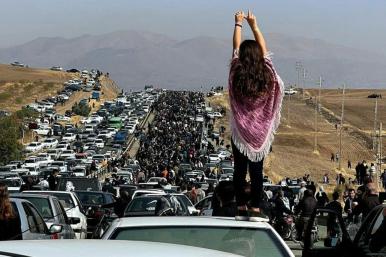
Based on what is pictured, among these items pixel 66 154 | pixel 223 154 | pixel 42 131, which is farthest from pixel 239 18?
→ pixel 42 131

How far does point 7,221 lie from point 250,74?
4854mm

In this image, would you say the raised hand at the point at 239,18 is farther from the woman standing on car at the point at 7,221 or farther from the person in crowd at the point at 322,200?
the person in crowd at the point at 322,200

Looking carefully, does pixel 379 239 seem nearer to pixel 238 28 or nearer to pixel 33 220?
pixel 238 28

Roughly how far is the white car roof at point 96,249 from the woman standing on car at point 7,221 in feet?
21.9

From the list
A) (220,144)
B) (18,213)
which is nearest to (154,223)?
(18,213)

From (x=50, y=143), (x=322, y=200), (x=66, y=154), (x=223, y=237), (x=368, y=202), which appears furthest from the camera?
(x=50, y=143)

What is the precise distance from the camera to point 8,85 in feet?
639

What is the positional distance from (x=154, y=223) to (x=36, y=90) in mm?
190003

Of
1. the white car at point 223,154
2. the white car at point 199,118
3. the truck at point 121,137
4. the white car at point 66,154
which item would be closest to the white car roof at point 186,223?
the white car at point 223,154

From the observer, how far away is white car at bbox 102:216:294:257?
6930 mm

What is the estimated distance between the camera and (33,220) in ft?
42.6

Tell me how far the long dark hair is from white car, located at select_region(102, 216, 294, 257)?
2.81 feet

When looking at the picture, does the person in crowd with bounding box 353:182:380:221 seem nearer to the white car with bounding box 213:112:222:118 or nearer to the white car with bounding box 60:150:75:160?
the white car with bounding box 60:150:75:160

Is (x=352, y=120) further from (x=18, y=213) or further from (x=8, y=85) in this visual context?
(x=18, y=213)
